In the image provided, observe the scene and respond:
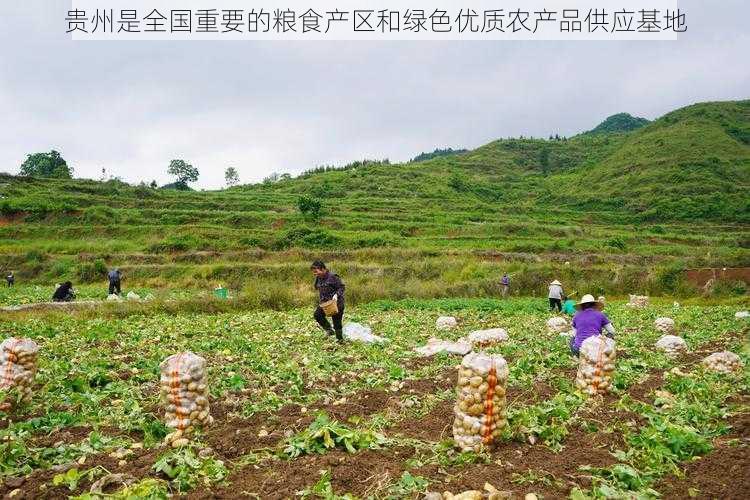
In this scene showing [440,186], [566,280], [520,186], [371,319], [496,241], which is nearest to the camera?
[371,319]

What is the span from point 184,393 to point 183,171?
311ft

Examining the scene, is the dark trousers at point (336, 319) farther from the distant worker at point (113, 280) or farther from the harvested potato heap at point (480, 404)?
the distant worker at point (113, 280)

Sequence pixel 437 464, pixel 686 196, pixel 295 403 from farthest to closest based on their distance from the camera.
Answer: pixel 686 196, pixel 295 403, pixel 437 464

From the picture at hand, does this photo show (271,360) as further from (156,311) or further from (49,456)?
(156,311)

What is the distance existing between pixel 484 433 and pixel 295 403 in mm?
2885

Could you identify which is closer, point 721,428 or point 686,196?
point 721,428

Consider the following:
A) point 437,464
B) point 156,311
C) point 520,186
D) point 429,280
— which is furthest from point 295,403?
point 520,186

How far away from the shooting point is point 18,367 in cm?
739

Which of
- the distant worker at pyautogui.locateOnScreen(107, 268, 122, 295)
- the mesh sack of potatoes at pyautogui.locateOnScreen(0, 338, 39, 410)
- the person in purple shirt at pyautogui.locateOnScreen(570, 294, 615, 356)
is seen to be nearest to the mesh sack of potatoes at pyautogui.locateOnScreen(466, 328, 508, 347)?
the person in purple shirt at pyautogui.locateOnScreen(570, 294, 615, 356)

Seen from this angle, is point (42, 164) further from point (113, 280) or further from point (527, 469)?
point (527, 469)

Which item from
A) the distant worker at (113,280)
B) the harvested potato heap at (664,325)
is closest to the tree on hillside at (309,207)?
the distant worker at (113,280)

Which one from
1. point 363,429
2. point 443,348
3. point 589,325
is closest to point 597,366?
point 589,325

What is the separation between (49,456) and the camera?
561 centimetres

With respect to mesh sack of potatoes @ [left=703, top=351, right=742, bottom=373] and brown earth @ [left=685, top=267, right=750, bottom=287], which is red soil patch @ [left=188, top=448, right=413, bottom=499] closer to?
mesh sack of potatoes @ [left=703, top=351, right=742, bottom=373]
